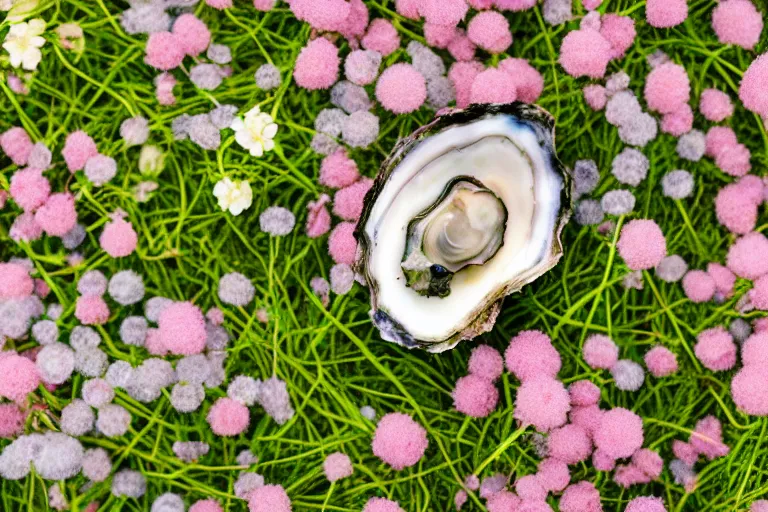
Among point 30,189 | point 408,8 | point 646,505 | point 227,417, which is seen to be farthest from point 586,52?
point 30,189

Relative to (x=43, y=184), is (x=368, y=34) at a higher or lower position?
higher

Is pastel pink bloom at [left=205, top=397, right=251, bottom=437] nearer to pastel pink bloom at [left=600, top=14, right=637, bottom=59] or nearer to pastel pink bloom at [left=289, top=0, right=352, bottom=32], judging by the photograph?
pastel pink bloom at [left=289, top=0, right=352, bottom=32]

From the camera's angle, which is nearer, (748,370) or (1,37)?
(748,370)

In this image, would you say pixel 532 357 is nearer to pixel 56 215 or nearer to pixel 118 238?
pixel 118 238

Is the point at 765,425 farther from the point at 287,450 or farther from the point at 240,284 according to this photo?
the point at 240,284

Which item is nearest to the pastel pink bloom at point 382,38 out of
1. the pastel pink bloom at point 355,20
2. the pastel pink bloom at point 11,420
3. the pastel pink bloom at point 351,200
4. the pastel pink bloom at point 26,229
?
the pastel pink bloom at point 355,20

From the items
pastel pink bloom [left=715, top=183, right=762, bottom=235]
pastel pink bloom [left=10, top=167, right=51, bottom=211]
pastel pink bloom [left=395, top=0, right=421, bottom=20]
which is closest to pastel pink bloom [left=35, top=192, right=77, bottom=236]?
pastel pink bloom [left=10, top=167, right=51, bottom=211]

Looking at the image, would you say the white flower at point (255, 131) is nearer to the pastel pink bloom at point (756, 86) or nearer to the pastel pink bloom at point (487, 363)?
the pastel pink bloom at point (487, 363)

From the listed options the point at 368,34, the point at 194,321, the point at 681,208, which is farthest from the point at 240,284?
the point at 681,208
